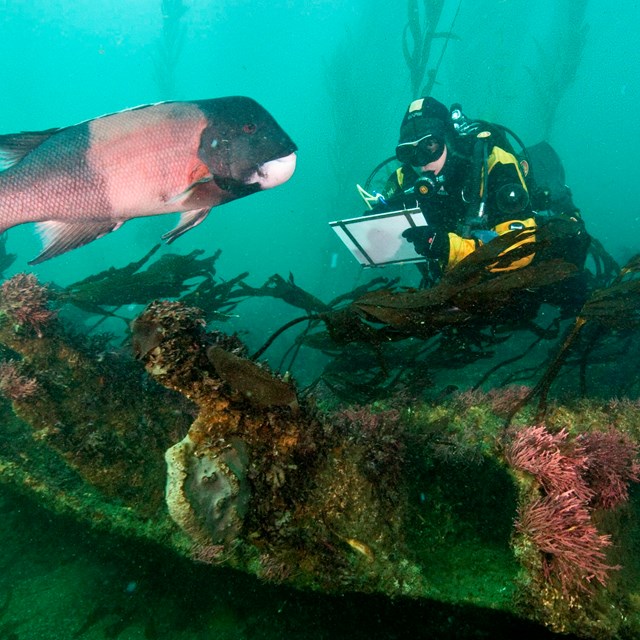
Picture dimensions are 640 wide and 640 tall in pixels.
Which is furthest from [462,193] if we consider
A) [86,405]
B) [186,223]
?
[86,405]

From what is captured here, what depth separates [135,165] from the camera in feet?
7.66

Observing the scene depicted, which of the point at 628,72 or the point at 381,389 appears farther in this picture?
the point at 628,72

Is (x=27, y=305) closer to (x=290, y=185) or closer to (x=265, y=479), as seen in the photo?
(x=265, y=479)

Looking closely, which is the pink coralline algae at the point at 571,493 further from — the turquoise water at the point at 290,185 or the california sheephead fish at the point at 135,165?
the california sheephead fish at the point at 135,165

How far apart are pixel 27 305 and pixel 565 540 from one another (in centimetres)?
399

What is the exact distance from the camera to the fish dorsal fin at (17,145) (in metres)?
2.43

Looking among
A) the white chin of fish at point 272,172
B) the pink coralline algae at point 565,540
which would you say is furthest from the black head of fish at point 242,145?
the pink coralline algae at point 565,540

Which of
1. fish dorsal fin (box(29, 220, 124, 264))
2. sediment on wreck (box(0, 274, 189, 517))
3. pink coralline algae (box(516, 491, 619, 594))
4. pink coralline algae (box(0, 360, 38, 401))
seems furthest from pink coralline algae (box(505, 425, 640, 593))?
pink coralline algae (box(0, 360, 38, 401))

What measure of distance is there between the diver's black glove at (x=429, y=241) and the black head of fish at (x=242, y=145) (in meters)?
2.14

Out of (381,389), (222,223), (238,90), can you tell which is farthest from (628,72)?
(381,389)

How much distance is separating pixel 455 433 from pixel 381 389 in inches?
50.4

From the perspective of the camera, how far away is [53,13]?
12488 centimetres

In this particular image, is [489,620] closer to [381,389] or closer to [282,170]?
[381,389]

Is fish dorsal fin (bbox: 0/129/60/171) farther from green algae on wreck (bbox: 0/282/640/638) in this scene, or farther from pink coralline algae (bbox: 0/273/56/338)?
green algae on wreck (bbox: 0/282/640/638)
